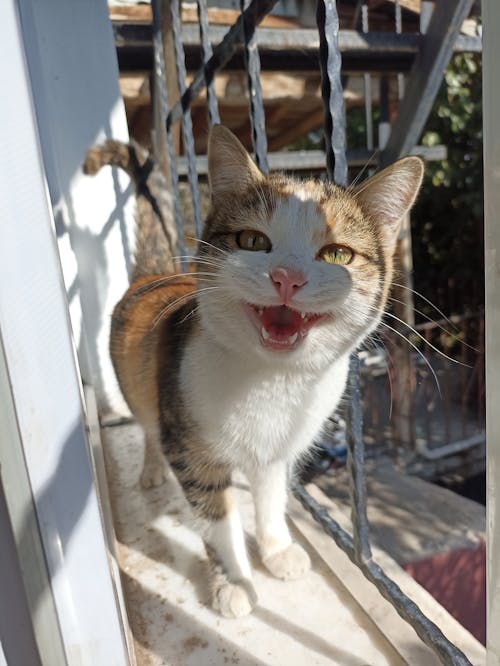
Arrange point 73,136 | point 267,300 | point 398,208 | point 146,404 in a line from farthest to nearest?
point 73,136 → point 146,404 → point 398,208 → point 267,300

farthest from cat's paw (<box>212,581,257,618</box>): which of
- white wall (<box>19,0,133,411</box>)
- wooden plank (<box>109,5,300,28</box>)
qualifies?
wooden plank (<box>109,5,300,28</box>)

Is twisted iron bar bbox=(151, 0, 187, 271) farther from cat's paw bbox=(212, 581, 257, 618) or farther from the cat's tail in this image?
cat's paw bbox=(212, 581, 257, 618)

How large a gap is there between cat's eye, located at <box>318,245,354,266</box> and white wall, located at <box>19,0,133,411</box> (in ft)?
2.94

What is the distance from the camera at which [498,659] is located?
435mm

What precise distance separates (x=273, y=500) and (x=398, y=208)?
1.95 feet

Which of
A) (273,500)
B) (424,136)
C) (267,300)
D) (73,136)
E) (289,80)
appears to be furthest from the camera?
(424,136)

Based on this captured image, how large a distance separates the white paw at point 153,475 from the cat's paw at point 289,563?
0.40 m

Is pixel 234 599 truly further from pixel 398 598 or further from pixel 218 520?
pixel 398 598

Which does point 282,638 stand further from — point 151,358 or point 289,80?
point 289,80

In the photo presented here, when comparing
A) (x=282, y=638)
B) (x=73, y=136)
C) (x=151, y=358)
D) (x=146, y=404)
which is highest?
(x=73, y=136)

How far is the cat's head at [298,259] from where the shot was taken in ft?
2.13

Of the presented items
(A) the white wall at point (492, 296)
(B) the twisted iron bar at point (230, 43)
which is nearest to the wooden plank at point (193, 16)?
(B) the twisted iron bar at point (230, 43)

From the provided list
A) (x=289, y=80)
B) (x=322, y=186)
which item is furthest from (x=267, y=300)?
(x=289, y=80)

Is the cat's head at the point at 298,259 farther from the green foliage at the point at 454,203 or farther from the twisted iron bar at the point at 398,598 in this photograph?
the green foliage at the point at 454,203
